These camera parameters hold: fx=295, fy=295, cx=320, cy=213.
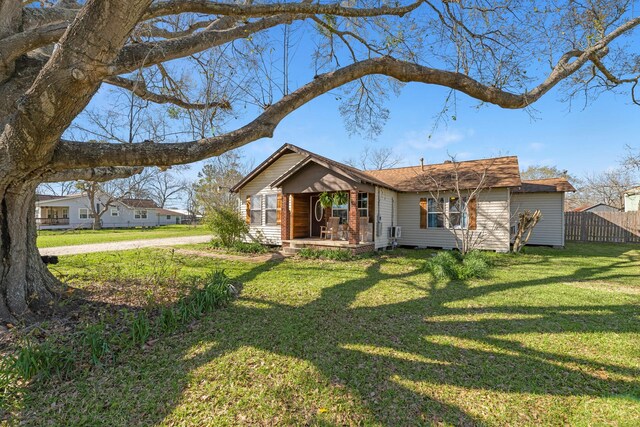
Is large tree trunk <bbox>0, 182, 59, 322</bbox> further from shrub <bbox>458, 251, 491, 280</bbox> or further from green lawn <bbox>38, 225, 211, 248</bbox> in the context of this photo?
green lawn <bbox>38, 225, 211, 248</bbox>

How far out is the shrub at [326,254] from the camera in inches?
433

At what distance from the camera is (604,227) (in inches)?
672

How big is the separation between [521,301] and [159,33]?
9.73 metres

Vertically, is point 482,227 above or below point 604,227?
above

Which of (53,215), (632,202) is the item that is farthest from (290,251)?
(53,215)

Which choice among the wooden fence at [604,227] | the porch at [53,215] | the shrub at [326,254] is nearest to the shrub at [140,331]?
the shrub at [326,254]

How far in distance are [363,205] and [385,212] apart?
1.27 meters

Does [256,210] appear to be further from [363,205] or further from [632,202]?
[632,202]

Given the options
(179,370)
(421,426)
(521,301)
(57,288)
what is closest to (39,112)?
(179,370)

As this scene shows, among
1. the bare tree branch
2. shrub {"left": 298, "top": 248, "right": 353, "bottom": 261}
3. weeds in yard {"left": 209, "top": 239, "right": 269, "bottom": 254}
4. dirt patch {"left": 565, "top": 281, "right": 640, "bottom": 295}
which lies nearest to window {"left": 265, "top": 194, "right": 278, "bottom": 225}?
weeds in yard {"left": 209, "top": 239, "right": 269, "bottom": 254}

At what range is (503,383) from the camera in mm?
3033

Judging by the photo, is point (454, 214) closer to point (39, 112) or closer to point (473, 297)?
point (473, 297)

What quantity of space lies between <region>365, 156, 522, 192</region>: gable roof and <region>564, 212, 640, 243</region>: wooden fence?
7.91 metres

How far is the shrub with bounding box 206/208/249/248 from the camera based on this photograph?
1326 cm
